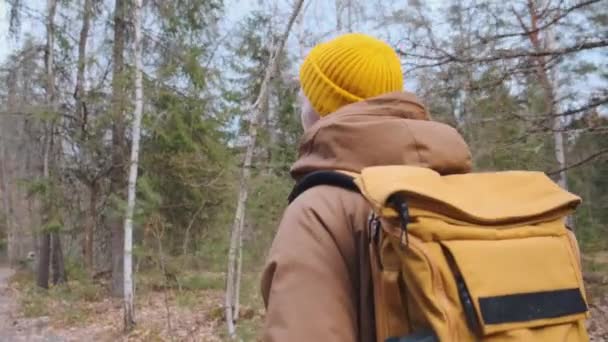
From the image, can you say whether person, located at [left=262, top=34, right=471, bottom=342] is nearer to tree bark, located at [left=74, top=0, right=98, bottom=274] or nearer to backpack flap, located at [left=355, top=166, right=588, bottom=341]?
backpack flap, located at [left=355, top=166, right=588, bottom=341]

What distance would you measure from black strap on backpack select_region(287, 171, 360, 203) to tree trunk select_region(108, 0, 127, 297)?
11818 millimetres

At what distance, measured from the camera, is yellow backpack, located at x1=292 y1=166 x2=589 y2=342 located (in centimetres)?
92

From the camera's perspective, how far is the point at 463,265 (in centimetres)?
94

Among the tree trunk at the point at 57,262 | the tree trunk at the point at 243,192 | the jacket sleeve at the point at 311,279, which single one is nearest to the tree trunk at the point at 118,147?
the tree trunk at the point at 57,262

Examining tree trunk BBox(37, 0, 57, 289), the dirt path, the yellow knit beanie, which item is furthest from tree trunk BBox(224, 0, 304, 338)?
tree trunk BBox(37, 0, 57, 289)

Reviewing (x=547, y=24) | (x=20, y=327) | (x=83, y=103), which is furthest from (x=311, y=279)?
(x=83, y=103)

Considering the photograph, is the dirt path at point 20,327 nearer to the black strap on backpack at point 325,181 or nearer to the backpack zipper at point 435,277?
the black strap on backpack at point 325,181

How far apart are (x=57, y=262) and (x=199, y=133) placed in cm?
907

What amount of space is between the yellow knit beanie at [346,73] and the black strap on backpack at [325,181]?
0.28m

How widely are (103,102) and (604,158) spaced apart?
36.6 ft

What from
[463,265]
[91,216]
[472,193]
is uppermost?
[472,193]

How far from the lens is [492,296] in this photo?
3.07 ft

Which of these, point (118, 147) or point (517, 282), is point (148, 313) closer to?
point (118, 147)

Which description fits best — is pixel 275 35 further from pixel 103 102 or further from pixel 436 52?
pixel 103 102
